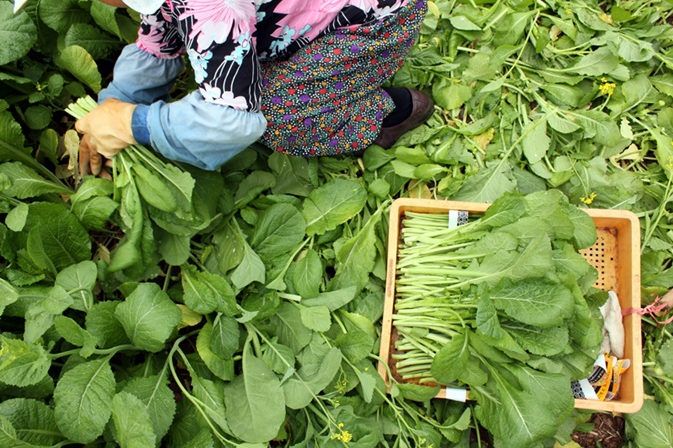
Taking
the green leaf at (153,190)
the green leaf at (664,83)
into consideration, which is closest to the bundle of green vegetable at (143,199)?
the green leaf at (153,190)

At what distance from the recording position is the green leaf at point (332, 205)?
1.54m

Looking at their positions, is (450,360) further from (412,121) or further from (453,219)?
(412,121)

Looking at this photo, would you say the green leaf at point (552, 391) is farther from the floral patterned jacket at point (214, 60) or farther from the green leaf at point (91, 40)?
the green leaf at point (91, 40)

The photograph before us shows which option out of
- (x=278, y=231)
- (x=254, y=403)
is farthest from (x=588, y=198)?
(x=254, y=403)

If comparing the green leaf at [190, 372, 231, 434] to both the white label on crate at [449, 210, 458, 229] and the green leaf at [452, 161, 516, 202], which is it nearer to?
the white label on crate at [449, 210, 458, 229]

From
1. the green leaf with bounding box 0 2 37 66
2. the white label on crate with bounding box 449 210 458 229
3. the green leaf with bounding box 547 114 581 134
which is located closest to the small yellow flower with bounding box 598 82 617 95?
the green leaf with bounding box 547 114 581 134

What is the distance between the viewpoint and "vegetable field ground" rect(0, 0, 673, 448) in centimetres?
129

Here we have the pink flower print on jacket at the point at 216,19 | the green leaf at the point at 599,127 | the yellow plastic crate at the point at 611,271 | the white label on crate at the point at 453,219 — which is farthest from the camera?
the green leaf at the point at 599,127

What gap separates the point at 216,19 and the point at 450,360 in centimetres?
92

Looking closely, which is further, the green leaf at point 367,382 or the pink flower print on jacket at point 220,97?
the green leaf at point 367,382

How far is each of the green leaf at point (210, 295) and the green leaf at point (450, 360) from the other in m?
0.54

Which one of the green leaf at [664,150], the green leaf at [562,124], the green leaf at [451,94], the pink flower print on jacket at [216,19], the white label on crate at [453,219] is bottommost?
the white label on crate at [453,219]

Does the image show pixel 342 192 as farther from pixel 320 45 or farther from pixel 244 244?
pixel 320 45

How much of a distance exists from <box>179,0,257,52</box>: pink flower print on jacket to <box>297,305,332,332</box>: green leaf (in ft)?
2.42
